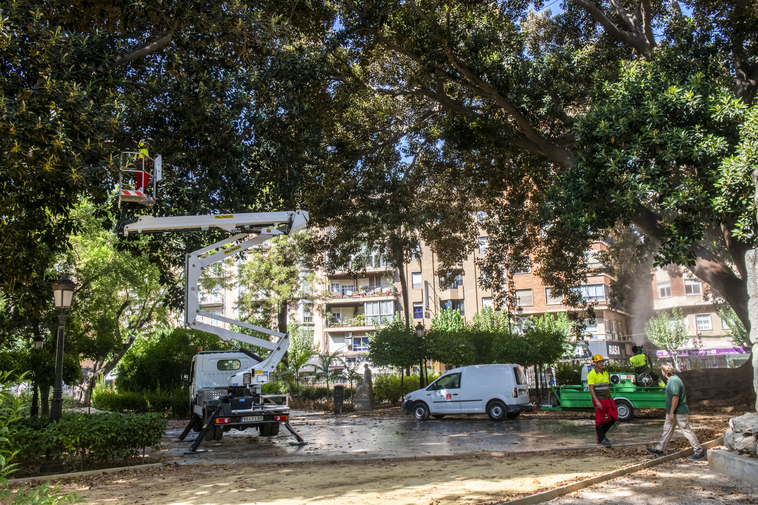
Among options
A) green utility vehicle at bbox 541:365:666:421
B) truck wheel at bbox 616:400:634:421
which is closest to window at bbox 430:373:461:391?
green utility vehicle at bbox 541:365:666:421

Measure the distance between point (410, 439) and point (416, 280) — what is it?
3780 cm

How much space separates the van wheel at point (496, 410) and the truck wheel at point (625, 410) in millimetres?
3411

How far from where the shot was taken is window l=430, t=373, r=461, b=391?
19.5 m

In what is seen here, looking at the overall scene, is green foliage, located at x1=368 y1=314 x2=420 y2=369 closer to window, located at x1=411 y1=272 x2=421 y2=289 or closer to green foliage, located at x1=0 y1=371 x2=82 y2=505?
green foliage, located at x1=0 y1=371 x2=82 y2=505

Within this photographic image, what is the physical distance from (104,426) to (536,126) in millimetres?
13061

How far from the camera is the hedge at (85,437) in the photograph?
9461 millimetres

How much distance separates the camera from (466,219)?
22.7 metres

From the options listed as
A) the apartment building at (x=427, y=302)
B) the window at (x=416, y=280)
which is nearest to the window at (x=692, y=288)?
the apartment building at (x=427, y=302)

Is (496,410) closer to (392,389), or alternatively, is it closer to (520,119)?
(392,389)

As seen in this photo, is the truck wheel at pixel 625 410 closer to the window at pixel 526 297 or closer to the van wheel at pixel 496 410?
the van wheel at pixel 496 410

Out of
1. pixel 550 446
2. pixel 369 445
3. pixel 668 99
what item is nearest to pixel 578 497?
pixel 550 446

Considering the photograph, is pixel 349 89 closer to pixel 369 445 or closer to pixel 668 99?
pixel 668 99

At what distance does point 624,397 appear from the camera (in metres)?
17.3

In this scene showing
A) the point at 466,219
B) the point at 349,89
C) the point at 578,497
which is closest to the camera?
the point at 578,497
